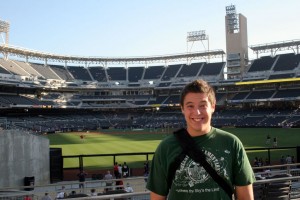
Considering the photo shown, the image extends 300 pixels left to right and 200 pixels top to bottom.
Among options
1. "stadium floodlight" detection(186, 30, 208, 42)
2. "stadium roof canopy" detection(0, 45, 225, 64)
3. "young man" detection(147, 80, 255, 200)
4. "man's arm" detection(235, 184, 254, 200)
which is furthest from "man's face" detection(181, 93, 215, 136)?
"stadium floodlight" detection(186, 30, 208, 42)

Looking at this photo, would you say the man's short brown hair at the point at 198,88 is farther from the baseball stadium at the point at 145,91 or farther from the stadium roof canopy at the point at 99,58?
the stadium roof canopy at the point at 99,58

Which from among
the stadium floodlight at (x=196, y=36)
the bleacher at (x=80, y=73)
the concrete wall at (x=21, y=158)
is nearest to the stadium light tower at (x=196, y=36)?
the stadium floodlight at (x=196, y=36)

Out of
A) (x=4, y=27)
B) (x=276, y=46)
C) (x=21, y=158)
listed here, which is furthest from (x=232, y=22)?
(x=21, y=158)

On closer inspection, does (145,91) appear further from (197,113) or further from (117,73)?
(197,113)

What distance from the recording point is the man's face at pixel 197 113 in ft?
8.95

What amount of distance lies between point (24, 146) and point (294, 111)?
64.6 metres

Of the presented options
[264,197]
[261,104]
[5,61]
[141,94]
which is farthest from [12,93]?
[264,197]

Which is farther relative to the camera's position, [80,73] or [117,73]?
[117,73]

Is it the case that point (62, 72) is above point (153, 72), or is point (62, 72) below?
below

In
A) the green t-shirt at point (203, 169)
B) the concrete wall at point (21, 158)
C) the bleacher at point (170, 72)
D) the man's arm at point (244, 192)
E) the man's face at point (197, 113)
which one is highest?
the bleacher at point (170, 72)

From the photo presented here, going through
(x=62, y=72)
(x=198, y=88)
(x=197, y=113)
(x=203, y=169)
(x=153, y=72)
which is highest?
(x=153, y=72)

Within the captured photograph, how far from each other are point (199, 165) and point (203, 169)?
0.05 metres

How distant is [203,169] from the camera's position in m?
2.64

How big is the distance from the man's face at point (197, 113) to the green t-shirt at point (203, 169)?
0.22 feet
